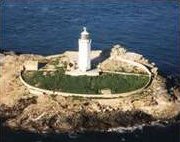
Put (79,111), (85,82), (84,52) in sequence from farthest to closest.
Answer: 1. (84,52)
2. (85,82)
3. (79,111)

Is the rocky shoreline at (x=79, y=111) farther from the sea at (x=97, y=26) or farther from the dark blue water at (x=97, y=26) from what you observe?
the dark blue water at (x=97, y=26)

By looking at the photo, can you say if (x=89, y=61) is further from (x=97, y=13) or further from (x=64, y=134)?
(x=97, y=13)

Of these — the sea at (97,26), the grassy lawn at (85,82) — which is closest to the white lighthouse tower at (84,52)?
the grassy lawn at (85,82)

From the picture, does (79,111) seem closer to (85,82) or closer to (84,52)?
(85,82)

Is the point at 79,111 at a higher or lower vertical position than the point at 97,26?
lower

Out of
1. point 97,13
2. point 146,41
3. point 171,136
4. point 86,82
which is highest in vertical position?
point 97,13

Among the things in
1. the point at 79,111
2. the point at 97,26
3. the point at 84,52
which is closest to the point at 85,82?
the point at 84,52

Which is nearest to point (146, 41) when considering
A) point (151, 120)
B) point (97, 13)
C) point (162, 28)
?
point (162, 28)
